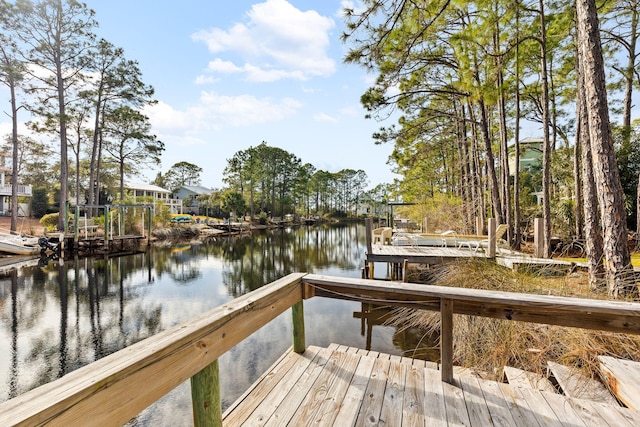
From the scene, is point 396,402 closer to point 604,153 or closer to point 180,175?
point 604,153

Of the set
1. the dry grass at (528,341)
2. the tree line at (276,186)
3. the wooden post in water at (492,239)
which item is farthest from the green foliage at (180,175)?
the dry grass at (528,341)

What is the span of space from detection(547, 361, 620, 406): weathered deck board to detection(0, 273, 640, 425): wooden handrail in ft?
2.25

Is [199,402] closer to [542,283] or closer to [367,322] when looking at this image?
[542,283]

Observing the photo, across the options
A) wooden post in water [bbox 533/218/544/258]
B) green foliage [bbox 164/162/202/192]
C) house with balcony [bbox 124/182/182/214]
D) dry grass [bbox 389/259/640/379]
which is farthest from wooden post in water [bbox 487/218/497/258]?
green foliage [bbox 164/162/202/192]

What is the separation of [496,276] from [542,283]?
487 millimetres

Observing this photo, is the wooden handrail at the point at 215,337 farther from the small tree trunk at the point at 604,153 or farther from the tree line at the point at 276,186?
the tree line at the point at 276,186

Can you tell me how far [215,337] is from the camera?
1.32 m

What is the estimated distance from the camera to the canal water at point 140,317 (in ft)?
15.8

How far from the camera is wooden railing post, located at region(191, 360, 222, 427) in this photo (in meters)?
1.33

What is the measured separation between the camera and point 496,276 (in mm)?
3906

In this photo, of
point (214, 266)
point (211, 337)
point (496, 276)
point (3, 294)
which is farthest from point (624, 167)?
point (3, 294)

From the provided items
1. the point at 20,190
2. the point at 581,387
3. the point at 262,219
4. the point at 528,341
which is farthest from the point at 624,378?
the point at 262,219

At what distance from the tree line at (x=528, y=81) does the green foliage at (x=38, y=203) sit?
2755cm

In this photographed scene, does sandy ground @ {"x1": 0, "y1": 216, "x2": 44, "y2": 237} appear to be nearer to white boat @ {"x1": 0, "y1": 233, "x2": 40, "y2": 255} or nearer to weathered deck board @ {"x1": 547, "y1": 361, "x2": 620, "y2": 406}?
white boat @ {"x1": 0, "y1": 233, "x2": 40, "y2": 255}
